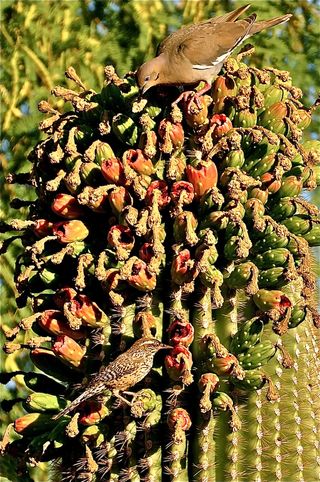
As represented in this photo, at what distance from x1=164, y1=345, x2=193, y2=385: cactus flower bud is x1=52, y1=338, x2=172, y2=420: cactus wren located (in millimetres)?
14

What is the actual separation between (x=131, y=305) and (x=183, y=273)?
0.09m

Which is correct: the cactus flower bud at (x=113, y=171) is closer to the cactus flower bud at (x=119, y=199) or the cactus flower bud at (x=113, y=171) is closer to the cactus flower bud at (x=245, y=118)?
the cactus flower bud at (x=119, y=199)

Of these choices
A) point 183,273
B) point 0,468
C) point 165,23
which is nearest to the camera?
point 183,273

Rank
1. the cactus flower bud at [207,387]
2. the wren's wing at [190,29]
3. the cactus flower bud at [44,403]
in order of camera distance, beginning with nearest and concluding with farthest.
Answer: the cactus flower bud at [207,387], the cactus flower bud at [44,403], the wren's wing at [190,29]

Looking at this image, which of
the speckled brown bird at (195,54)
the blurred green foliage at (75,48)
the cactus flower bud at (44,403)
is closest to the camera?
the cactus flower bud at (44,403)

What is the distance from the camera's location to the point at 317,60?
227cm

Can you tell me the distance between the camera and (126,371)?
1019 mm

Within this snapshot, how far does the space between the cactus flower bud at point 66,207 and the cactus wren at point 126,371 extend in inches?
8.7

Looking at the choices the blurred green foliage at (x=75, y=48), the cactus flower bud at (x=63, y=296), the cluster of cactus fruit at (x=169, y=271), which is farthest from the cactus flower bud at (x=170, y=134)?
the blurred green foliage at (x=75, y=48)

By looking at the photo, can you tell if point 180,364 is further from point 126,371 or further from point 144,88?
point 144,88

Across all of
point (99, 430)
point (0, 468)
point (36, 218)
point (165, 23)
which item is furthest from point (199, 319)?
point (165, 23)

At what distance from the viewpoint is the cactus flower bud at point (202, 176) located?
1.10 m

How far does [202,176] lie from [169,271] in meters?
0.13

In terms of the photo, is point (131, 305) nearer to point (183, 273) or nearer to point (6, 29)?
point (183, 273)
